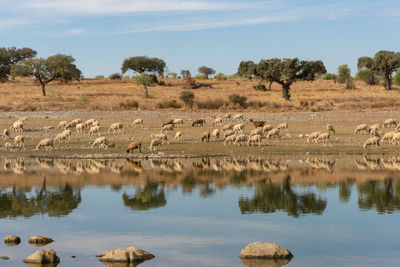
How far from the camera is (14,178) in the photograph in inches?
996

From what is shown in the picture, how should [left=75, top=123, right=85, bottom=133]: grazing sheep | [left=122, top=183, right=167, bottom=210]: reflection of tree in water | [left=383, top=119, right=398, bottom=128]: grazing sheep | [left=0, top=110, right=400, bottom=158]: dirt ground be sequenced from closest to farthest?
1. [left=122, top=183, right=167, bottom=210]: reflection of tree in water
2. [left=0, top=110, right=400, bottom=158]: dirt ground
3. [left=75, top=123, right=85, bottom=133]: grazing sheep
4. [left=383, top=119, right=398, bottom=128]: grazing sheep

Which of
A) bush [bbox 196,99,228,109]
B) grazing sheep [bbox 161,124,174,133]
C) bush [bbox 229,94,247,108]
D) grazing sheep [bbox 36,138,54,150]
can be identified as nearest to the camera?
grazing sheep [bbox 36,138,54,150]

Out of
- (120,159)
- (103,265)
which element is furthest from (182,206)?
(120,159)

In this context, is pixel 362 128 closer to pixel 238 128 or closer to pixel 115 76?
pixel 238 128

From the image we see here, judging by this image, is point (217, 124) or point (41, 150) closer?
point (41, 150)

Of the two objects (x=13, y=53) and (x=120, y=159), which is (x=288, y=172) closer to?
(x=120, y=159)

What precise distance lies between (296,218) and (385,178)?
7.57 meters

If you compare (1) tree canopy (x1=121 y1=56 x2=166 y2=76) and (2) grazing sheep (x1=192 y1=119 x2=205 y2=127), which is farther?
(1) tree canopy (x1=121 y1=56 x2=166 y2=76)

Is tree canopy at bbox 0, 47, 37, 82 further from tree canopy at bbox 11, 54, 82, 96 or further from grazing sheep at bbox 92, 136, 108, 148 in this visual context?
grazing sheep at bbox 92, 136, 108, 148

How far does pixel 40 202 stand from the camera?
20688 millimetres

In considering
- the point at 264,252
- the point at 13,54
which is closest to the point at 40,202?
the point at 264,252

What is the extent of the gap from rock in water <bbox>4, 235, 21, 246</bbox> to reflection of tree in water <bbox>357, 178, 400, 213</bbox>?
1029cm

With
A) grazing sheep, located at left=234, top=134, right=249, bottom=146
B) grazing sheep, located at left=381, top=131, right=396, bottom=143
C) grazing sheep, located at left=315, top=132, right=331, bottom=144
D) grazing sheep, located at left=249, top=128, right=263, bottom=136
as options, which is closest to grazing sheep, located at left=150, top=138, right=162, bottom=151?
grazing sheep, located at left=234, top=134, right=249, bottom=146

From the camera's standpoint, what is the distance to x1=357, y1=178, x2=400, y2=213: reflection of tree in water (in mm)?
19625
